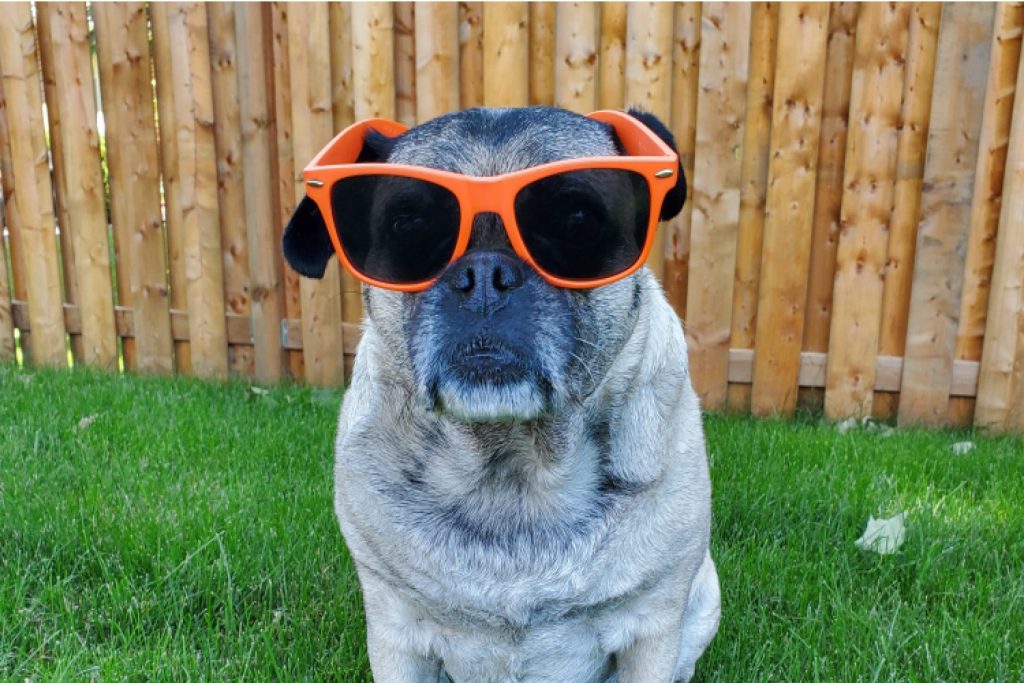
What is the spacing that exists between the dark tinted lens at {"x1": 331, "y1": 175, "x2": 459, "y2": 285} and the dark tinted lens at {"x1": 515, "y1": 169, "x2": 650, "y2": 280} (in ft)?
0.48

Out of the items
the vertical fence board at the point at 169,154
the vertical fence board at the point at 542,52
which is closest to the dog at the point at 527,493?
the vertical fence board at the point at 542,52

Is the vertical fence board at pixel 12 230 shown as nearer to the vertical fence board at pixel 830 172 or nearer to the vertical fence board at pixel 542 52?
the vertical fence board at pixel 542 52

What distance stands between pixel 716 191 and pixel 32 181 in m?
3.34

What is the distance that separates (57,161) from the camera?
15.5 ft

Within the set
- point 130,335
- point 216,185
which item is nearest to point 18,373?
point 130,335

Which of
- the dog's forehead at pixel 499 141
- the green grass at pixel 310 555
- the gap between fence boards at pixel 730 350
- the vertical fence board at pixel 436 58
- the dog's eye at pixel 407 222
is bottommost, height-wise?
the green grass at pixel 310 555

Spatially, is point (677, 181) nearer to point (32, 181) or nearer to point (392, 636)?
point (392, 636)

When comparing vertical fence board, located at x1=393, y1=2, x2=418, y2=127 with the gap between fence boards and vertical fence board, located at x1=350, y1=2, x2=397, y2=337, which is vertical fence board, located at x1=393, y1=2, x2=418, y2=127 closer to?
vertical fence board, located at x1=350, y1=2, x2=397, y2=337

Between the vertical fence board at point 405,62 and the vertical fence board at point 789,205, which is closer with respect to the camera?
the vertical fence board at point 789,205

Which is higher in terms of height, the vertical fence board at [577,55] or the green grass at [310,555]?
the vertical fence board at [577,55]

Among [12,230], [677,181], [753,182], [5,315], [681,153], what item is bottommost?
[5,315]

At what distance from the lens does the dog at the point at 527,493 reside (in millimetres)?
1881

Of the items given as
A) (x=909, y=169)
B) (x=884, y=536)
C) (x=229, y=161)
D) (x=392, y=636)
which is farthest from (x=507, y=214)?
(x=229, y=161)

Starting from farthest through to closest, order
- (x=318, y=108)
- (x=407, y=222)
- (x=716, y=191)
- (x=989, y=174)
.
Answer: (x=318, y=108) < (x=716, y=191) < (x=989, y=174) < (x=407, y=222)
